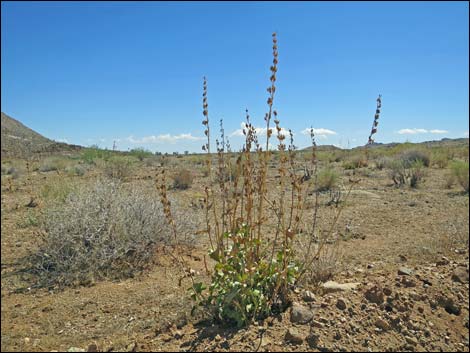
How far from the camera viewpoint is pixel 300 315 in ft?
7.58

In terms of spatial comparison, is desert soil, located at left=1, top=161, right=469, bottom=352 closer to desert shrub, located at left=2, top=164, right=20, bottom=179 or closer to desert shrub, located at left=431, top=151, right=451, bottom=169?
desert shrub, located at left=2, top=164, right=20, bottom=179

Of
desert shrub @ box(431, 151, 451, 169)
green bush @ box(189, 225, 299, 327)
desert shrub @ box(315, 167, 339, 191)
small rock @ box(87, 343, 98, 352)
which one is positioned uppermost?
desert shrub @ box(431, 151, 451, 169)

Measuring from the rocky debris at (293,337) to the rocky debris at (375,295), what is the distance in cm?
78

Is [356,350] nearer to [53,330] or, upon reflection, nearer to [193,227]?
[53,330]

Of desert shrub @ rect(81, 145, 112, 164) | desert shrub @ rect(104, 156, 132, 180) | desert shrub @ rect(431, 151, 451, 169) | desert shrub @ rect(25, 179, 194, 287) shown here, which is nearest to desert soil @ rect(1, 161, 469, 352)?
desert shrub @ rect(25, 179, 194, 287)

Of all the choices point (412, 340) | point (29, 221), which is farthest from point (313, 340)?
point (29, 221)

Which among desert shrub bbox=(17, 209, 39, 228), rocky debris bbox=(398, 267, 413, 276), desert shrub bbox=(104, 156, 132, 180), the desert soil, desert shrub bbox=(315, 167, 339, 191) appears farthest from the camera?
desert shrub bbox=(104, 156, 132, 180)

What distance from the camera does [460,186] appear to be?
914cm

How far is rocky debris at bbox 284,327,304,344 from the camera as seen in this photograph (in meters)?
2.11

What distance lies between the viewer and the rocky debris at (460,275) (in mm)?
3068

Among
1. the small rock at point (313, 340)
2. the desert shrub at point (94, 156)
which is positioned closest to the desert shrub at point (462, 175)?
the small rock at point (313, 340)

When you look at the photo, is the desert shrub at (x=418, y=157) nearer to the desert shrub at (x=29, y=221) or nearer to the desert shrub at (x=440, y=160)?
the desert shrub at (x=440, y=160)

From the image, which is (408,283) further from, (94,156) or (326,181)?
(94,156)

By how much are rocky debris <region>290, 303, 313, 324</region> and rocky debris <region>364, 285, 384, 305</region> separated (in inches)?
22.3
